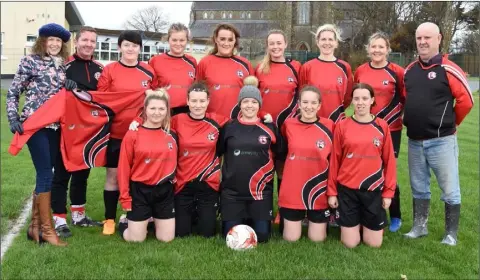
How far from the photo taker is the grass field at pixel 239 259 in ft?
14.4

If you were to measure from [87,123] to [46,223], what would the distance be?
128cm

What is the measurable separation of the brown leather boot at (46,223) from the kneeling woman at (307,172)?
2602 mm

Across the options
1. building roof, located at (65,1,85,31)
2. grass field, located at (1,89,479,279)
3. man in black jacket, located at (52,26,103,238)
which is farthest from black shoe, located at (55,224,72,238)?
building roof, located at (65,1,85,31)

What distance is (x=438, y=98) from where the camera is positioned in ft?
17.1

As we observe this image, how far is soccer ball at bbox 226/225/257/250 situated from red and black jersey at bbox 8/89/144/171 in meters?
1.93

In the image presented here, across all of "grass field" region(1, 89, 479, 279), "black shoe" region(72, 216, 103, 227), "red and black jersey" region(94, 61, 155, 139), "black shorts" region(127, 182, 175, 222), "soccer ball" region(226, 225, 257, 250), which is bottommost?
"grass field" region(1, 89, 479, 279)

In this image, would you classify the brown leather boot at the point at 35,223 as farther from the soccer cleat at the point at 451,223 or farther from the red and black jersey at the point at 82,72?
the soccer cleat at the point at 451,223

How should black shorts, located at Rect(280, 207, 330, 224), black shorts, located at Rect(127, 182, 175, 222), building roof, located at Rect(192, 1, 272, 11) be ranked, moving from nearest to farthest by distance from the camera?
black shorts, located at Rect(127, 182, 175, 222) → black shorts, located at Rect(280, 207, 330, 224) → building roof, located at Rect(192, 1, 272, 11)

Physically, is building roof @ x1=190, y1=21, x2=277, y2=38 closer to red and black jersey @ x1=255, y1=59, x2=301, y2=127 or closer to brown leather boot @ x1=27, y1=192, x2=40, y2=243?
red and black jersey @ x1=255, y1=59, x2=301, y2=127

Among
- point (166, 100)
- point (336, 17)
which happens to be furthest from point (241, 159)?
point (336, 17)

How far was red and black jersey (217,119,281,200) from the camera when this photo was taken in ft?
17.4

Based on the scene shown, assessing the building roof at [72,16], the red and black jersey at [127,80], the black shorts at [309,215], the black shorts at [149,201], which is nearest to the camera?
the black shorts at [149,201]

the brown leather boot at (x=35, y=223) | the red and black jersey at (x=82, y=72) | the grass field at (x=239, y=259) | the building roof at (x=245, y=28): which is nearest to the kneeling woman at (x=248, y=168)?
the grass field at (x=239, y=259)

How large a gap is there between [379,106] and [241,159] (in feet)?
6.05
